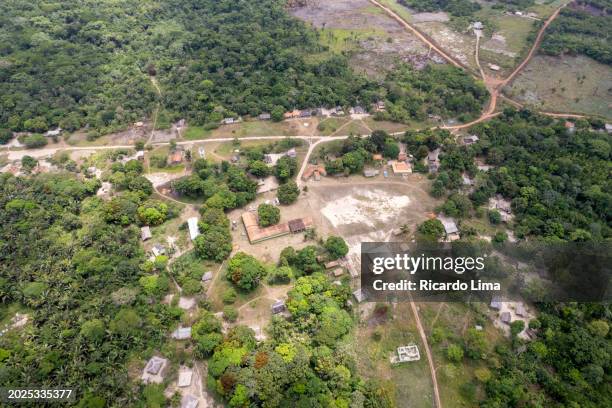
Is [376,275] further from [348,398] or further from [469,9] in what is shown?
[469,9]

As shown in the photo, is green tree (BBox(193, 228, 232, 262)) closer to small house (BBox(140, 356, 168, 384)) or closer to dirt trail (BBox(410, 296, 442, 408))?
small house (BBox(140, 356, 168, 384))

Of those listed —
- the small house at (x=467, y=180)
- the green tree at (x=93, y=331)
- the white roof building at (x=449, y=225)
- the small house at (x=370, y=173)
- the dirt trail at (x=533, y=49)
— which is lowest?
the green tree at (x=93, y=331)

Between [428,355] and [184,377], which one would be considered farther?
[428,355]

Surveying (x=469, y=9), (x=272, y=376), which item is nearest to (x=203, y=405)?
(x=272, y=376)

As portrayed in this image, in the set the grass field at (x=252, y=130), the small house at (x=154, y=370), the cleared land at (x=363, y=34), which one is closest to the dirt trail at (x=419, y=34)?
the cleared land at (x=363, y=34)

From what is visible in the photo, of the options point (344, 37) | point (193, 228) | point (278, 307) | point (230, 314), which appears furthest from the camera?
point (344, 37)

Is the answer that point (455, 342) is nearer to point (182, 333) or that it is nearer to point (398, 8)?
point (182, 333)

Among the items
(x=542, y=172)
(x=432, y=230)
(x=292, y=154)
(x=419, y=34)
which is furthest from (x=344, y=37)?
(x=432, y=230)

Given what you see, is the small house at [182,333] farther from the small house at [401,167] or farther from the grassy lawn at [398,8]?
the grassy lawn at [398,8]
